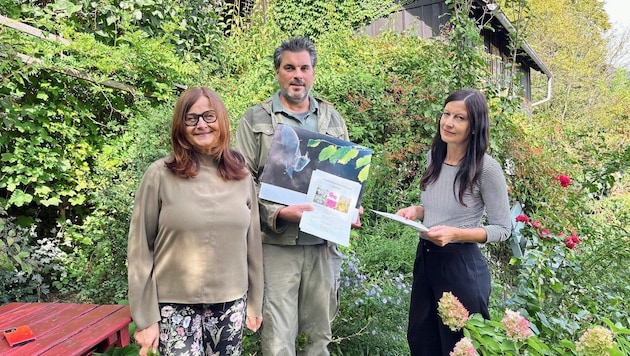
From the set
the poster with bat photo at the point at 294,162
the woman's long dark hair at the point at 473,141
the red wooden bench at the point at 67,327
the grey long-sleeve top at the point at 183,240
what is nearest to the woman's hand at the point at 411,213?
the woman's long dark hair at the point at 473,141

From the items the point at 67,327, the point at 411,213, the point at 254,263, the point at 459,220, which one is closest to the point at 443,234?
the point at 459,220

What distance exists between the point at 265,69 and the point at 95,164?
2311 mm

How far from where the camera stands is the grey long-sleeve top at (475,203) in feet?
6.52

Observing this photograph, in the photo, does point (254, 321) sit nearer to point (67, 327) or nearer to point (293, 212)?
point (293, 212)

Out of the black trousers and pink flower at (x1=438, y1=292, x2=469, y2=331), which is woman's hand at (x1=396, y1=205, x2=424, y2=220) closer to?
the black trousers

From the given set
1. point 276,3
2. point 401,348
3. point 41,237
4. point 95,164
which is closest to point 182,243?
point 401,348

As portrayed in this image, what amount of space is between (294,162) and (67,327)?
53.2 inches

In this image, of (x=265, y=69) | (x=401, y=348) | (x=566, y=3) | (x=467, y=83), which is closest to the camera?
(x=401, y=348)

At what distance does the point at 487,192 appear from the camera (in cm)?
200

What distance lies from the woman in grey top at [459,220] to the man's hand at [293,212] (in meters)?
0.56

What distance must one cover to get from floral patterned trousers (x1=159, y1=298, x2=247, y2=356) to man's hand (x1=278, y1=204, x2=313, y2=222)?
403mm

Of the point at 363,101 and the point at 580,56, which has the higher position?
the point at 580,56

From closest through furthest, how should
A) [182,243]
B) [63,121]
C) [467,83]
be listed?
1. [182,243]
2. [63,121]
3. [467,83]

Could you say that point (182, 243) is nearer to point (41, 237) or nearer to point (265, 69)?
point (41, 237)
